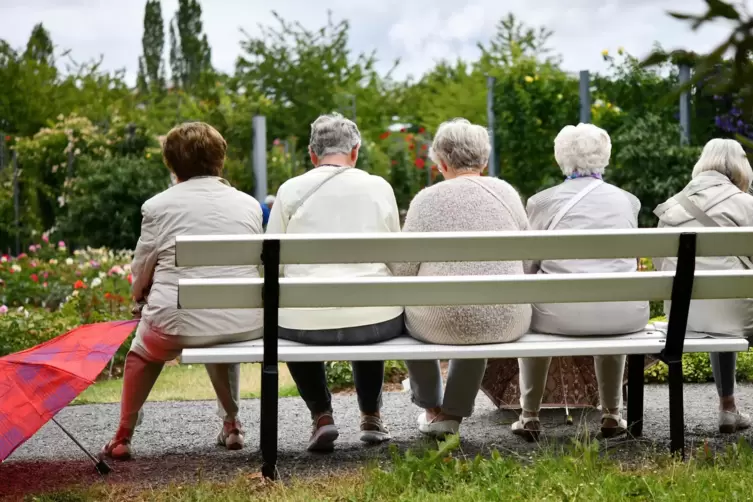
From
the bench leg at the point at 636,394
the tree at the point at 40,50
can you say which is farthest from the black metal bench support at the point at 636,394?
the tree at the point at 40,50

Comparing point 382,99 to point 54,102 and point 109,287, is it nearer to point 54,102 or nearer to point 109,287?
point 54,102

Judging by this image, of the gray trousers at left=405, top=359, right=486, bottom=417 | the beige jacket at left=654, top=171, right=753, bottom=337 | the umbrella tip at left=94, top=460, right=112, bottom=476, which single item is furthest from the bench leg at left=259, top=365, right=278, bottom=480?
the beige jacket at left=654, top=171, right=753, bottom=337

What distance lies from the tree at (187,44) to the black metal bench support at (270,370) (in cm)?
6405

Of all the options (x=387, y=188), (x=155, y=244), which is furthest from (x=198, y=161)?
(x=387, y=188)

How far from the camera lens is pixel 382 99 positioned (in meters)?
23.3

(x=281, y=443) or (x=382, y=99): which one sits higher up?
(x=382, y=99)

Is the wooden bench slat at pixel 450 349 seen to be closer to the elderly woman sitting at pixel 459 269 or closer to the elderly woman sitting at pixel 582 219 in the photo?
the elderly woman sitting at pixel 459 269

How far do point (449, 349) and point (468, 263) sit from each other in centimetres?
40

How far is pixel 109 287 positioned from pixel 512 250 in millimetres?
6873

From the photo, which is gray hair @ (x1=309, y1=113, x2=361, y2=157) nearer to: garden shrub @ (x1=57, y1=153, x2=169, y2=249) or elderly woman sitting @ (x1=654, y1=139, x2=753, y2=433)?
elderly woman sitting @ (x1=654, y1=139, x2=753, y2=433)

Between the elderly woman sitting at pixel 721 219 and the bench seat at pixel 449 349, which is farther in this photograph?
the elderly woman sitting at pixel 721 219

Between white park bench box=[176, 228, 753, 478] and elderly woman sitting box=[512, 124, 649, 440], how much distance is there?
1.42ft

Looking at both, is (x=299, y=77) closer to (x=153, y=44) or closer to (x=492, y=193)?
(x=492, y=193)

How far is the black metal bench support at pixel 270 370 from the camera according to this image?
3.92 m
